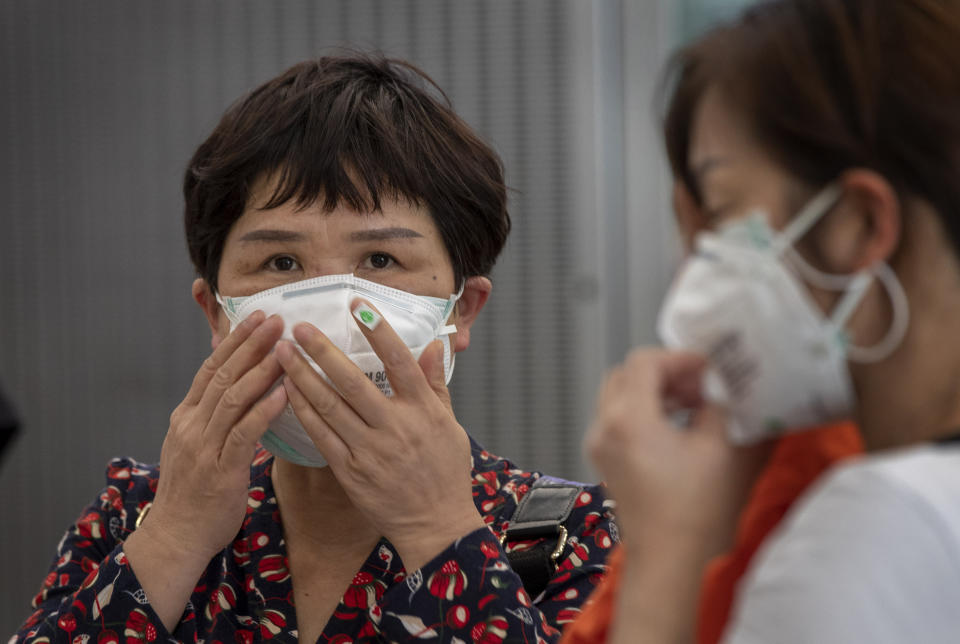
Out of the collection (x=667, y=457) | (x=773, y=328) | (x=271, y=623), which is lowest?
(x=271, y=623)

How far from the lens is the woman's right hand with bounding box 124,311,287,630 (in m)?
1.78

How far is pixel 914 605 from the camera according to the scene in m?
0.83

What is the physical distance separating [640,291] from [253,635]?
285 centimetres

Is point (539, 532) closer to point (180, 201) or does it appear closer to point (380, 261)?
point (380, 261)

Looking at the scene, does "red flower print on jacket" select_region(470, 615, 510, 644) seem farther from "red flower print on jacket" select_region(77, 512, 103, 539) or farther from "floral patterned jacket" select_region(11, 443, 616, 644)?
"red flower print on jacket" select_region(77, 512, 103, 539)

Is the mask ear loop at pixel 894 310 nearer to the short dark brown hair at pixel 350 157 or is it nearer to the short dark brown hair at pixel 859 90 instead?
the short dark brown hair at pixel 859 90

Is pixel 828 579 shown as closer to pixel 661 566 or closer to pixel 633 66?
pixel 661 566

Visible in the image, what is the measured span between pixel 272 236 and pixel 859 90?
1.16 meters

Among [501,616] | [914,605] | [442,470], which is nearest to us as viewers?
[914,605]

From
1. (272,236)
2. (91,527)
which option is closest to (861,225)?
(272,236)

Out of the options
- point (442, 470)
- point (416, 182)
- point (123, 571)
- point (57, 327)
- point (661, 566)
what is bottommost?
point (57, 327)

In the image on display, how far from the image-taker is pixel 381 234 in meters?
1.88

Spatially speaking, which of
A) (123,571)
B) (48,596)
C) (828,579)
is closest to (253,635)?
(123,571)

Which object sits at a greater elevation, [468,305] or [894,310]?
[894,310]
